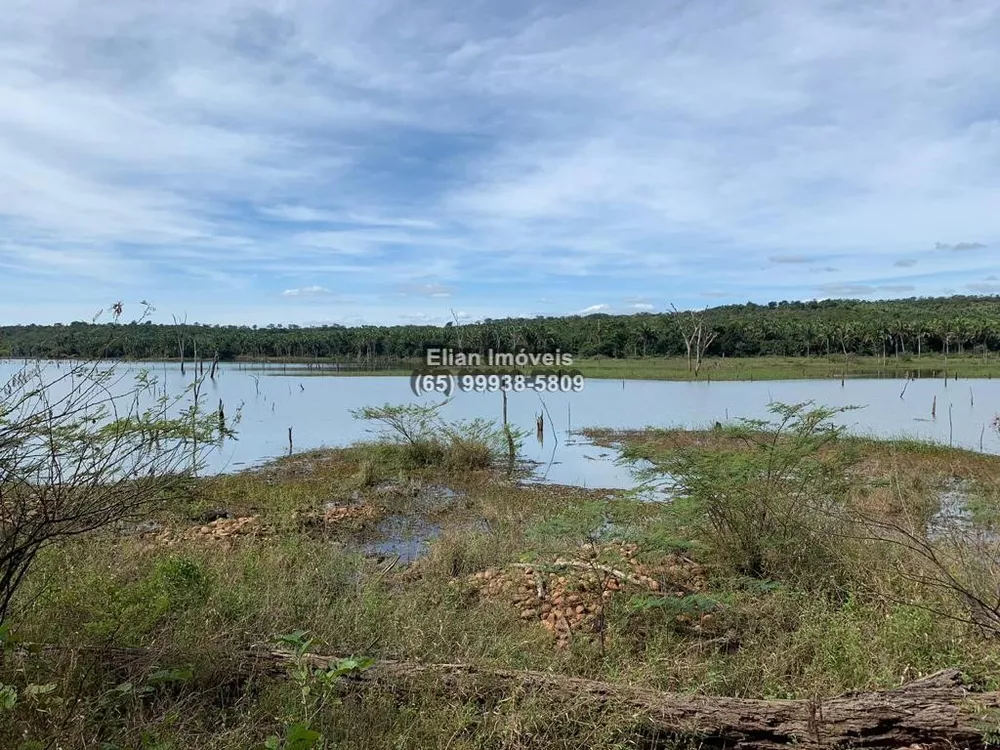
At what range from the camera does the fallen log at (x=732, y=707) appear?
8.71 feet

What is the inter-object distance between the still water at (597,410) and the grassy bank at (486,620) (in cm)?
159

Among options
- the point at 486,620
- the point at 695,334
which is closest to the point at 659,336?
the point at 695,334

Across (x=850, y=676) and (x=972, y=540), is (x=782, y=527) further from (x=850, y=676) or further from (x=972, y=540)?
(x=850, y=676)

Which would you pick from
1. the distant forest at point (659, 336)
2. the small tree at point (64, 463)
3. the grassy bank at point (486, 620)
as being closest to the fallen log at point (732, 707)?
the grassy bank at point (486, 620)

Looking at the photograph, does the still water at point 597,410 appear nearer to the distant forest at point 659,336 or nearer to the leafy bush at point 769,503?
the leafy bush at point 769,503

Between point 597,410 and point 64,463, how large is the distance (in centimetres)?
2445

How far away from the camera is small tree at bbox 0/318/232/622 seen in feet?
9.15

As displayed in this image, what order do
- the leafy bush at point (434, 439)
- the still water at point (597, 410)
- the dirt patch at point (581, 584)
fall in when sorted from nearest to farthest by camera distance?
the dirt patch at point (581, 584) → the leafy bush at point (434, 439) → the still water at point (597, 410)

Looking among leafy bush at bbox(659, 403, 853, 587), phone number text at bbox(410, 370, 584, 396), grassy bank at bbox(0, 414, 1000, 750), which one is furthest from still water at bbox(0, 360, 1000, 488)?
leafy bush at bbox(659, 403, 853, 587)

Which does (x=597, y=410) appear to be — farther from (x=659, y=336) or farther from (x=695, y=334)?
(x=659, y=336)

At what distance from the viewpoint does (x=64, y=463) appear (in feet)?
10.3

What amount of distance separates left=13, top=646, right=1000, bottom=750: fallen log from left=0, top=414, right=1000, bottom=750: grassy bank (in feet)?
0.17

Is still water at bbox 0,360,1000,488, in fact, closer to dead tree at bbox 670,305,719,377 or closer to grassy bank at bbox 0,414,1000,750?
grassy bank at bbox 0,414,1000,750

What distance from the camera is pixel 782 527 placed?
5324mm
